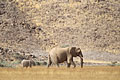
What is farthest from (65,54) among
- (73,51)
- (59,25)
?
(59,25)

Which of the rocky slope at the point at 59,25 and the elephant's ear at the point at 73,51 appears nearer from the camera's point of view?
the elephant's ear at the point at 73,51

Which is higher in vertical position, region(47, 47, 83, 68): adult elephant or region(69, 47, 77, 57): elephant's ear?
region(69, 47, 77, 57): elephant's ear

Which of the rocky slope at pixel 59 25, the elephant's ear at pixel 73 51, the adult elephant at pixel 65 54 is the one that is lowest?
the rocky slope at pixel 59 25

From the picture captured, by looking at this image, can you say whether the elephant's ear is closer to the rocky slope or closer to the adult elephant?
the adult elephant

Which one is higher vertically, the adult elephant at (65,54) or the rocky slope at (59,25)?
the adult elephant at (65,54)

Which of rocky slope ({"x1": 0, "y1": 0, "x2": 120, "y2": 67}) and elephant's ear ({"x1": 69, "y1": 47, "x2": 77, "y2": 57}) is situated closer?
elephant's ear ({"x1": 69, "y1": 47, "x2": 77, "y2": 57})

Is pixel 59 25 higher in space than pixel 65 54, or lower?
lower

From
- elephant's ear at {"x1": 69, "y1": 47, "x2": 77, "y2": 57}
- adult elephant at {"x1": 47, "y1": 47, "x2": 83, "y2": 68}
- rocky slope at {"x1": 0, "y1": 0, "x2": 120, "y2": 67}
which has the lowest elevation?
rocky slope at {"x1": 0, "y1": 0, "x2": 120, "y2": 67}

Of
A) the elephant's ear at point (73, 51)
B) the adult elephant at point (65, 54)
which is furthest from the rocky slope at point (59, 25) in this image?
the elephant's ear at point (73, 51)

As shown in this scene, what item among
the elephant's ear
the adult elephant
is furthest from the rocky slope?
the elephant's ear

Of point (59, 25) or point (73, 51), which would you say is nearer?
point (73, 51)

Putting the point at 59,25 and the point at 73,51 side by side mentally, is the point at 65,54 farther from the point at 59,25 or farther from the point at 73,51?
the point at 59,25

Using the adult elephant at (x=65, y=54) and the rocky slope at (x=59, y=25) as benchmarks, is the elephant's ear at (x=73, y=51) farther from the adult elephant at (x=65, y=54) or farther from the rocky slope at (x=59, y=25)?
the rocky slope at (x=59, y=25)

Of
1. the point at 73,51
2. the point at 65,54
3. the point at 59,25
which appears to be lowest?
the point at 59,25
